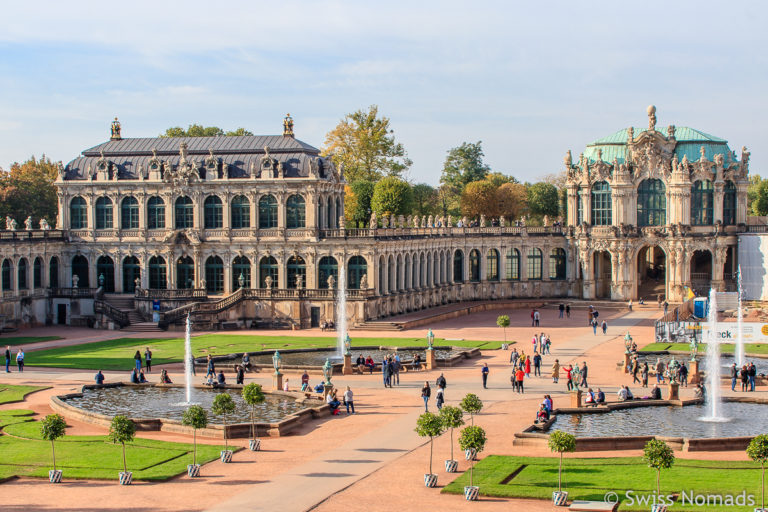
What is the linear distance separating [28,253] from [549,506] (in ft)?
211

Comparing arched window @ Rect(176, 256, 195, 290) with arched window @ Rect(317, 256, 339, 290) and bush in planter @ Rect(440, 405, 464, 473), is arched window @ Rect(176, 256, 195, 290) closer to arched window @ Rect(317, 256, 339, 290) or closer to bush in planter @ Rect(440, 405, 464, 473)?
arched window @ Rect(317, 256, 339, 290)

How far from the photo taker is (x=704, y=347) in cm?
6844

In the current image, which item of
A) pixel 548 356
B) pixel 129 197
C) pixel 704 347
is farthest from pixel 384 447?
pixel 129 197

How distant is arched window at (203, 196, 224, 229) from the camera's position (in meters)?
89.9

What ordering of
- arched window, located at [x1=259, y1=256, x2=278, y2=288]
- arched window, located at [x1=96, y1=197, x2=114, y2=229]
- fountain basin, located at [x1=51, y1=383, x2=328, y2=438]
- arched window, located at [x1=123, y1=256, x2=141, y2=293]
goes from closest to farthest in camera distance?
1. fountain basin, located at [x1=51, y1=383, x2=328, y2=438]
2. arched window, located at [x1=259, y1=256, x2=278, y2=288]
3. arched window, located at [x1=123, y1=256, x2=141, y2=293]
4. arched window, located at [x1=96, y1=197, x2=114, y2=229]

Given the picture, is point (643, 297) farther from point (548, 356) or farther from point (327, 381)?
point (327, 381)

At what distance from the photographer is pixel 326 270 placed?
86.3 meters

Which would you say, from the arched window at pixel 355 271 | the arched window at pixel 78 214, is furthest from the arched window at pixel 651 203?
the arched window at pixel 78 214

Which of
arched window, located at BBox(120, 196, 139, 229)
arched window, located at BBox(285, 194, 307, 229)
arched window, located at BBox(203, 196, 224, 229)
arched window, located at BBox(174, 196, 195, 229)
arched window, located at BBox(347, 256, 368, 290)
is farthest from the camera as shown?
arched window, located at BBox(120, 196, 139, 229)

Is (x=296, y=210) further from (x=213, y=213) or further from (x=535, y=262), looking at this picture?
(x=535, y=262)

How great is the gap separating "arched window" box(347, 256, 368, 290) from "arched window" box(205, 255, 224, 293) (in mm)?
11678

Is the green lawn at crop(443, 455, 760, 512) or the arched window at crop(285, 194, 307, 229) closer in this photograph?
the green lawn at crop(443, 455, 760, 512)

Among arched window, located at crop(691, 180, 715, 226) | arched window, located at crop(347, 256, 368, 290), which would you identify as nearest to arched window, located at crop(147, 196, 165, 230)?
arched window, located at crop(347, 256, 368, 290)

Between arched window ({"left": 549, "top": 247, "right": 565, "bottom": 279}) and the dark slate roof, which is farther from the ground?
the dark slate roof
